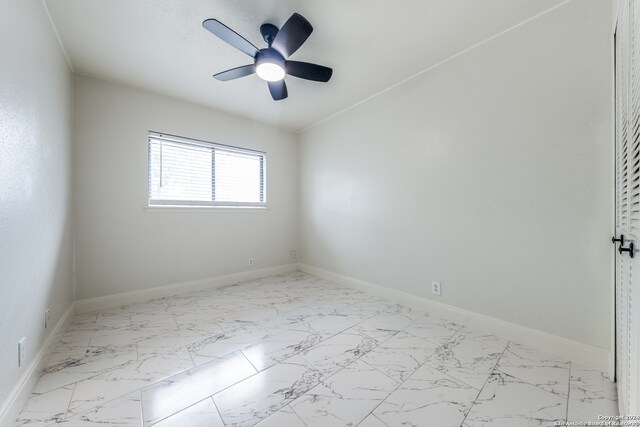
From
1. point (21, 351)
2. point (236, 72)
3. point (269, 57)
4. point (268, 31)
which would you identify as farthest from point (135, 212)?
point (268, 31)

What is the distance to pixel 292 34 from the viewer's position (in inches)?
68.7

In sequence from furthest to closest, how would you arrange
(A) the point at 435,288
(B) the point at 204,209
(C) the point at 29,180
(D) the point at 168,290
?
1. (B) the point at 204,209
2. (D) the point at 168,290
3. (A) the point at 435,288
4. (C) the point at 29,180

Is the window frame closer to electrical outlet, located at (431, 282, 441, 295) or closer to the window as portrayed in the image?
the window

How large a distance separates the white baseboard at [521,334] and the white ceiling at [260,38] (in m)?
2.48

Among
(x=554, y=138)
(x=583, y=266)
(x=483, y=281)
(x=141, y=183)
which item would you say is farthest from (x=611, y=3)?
(x=141, y=183)

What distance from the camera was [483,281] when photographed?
7.22ft

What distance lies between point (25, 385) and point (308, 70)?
112 inches

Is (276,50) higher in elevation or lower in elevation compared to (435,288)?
higher

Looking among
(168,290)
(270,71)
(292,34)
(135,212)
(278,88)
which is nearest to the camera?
(292,34)

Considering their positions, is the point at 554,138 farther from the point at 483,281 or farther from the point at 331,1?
the point at 331,1

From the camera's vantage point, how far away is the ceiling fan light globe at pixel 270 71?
203cm

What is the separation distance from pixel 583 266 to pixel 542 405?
101 cm

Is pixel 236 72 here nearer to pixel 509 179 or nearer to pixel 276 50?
pixel 276 50

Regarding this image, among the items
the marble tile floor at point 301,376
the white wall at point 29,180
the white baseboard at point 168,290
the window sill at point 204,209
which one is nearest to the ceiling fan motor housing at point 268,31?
the white wall at point 29,180
